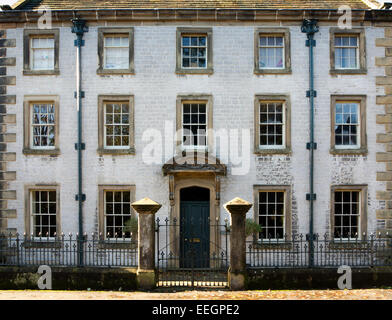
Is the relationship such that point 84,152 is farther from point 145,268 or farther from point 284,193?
point 284,193

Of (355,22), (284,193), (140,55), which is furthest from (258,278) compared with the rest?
(355,22)

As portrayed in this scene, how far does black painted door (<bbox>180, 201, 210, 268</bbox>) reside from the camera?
14.9m

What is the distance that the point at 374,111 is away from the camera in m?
15.5

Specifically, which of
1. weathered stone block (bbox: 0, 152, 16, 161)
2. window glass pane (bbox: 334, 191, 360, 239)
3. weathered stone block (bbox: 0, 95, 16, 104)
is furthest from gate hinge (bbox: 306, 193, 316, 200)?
weathered stone block (bbox: 0, 95, 16, 104)

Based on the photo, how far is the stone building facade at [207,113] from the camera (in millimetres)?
15305

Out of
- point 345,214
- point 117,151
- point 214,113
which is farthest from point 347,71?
point 117,151

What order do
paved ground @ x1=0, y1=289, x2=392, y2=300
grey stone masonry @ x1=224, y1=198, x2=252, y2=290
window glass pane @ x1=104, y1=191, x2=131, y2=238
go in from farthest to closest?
window glass pane @ x1=104, y1=191, x2=131, y2=238 < grey stone masonry @ x1=224, y1=198, x2=252, y2=290 < paved ground @ x1=0, y1=289, x2=392, y2=300

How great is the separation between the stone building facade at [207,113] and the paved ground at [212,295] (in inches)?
169

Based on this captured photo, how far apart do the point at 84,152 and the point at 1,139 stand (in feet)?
10.3

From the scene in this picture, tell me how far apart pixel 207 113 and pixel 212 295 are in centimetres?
715

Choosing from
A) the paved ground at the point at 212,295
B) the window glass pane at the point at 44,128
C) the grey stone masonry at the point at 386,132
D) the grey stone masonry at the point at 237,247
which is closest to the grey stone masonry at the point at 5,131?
the window glass pane at the point at 44,128

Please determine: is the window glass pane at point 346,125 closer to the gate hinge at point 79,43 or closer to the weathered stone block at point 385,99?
the weathered stone block at point 385,99

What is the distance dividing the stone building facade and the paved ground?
430 cm

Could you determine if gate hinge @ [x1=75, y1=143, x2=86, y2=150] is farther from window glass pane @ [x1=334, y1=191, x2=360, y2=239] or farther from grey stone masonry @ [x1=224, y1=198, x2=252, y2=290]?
window glass pane @ [x1=334, y1=191, x2=360, y2=239]
